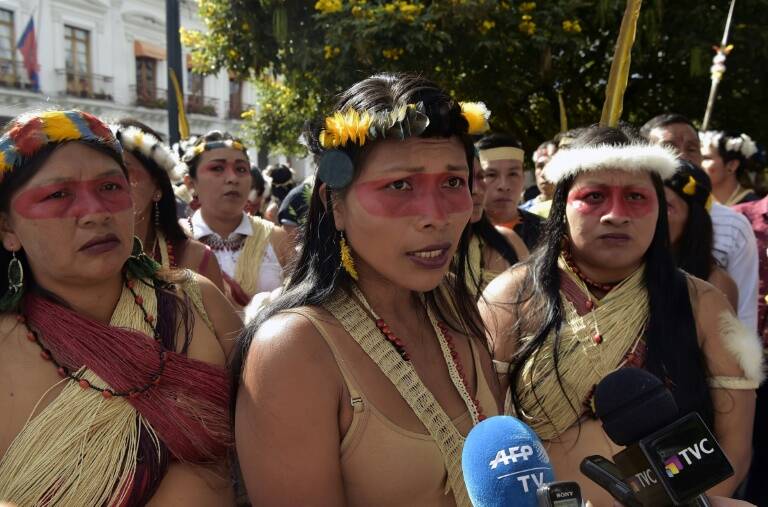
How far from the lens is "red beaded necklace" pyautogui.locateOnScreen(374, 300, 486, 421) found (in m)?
1.86

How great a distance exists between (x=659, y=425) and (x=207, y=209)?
3980 millimetres

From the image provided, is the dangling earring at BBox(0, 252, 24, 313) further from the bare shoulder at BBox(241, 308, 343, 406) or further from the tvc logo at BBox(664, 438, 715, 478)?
the tvc logo at BBox(664, 438, 715, 478)

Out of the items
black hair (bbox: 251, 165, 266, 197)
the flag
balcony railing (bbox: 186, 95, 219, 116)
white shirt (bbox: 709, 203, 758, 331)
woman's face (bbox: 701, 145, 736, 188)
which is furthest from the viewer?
balcony railing (bbox: 186, 95, 219, 116)

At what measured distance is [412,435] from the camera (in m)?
1.70

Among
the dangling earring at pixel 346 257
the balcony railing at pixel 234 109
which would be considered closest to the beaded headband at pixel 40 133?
the dangling earring at pixel 346 257

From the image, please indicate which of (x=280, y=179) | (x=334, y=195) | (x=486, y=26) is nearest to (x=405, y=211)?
(x=334, y=195)

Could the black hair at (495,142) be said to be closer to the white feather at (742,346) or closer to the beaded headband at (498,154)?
the beaded headband at (498,154)

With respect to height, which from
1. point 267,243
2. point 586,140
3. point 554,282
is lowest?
point 267,243

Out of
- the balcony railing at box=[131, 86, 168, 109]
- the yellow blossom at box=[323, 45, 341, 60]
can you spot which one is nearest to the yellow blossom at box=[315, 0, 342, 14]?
the yellow blossom at box=[323, 45, 341, 60]

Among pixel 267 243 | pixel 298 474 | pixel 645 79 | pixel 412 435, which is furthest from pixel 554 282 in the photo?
pixel 645 79

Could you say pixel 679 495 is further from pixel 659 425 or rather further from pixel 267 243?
pixel 267 243

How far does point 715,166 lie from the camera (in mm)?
5707

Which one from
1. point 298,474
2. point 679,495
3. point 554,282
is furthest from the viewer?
point 554,282

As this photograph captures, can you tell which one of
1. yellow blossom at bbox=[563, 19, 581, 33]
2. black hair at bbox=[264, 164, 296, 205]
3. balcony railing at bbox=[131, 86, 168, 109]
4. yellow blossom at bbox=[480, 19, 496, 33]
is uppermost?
yellow blossom at bbox=[563, 19, 581, 33]
